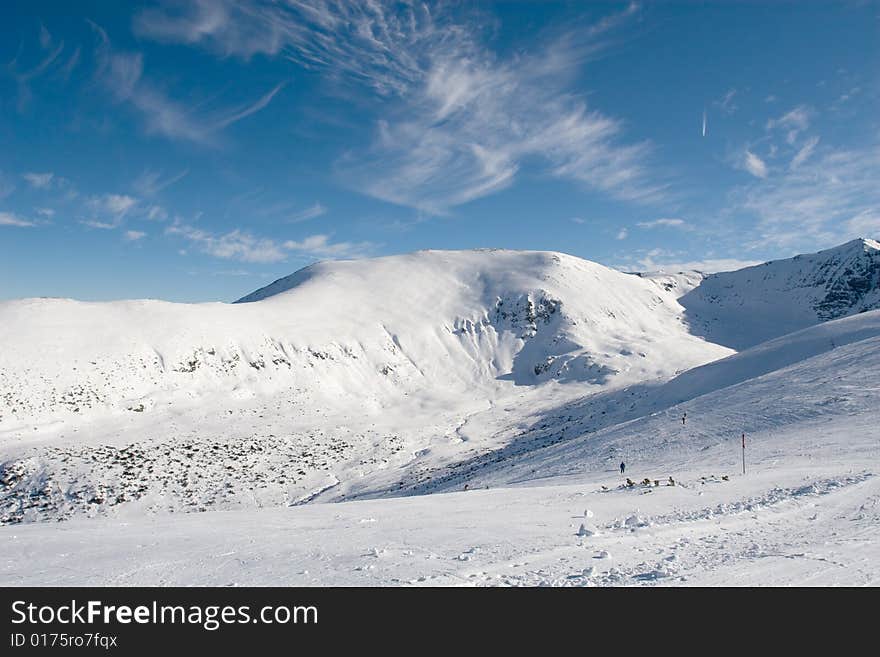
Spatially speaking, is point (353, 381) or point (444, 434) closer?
point (444, 434)

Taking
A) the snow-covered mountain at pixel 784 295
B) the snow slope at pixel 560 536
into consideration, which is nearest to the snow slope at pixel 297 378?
the snow-covered mountain at pixel 784 295

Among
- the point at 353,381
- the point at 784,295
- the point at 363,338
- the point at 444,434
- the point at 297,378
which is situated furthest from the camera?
the point at 784,295

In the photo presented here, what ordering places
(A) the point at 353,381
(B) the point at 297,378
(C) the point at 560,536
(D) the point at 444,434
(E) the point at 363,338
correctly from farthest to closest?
1. (E) the point at 363,338
2. (A) the point at 353,381
3. (B) the point at 297,378
4. (D) the point at 444,434
5. (C) the point at 560,536

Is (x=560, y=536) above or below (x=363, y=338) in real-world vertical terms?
below

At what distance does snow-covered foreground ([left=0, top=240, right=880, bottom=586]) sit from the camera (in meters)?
10.5

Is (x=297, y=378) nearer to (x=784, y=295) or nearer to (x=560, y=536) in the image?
(x=560, y=536)

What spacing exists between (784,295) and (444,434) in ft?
359

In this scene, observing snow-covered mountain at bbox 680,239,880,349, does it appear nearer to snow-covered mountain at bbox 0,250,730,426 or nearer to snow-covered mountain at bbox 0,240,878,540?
snow-covered mountain at bbox 0,240,878,540

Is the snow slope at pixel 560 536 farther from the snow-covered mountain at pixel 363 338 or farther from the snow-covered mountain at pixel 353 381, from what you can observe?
the snow-covered mountain at pixel 363 338

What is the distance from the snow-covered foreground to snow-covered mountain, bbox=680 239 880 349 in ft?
3.17

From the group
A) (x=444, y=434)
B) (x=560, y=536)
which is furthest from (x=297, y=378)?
(x=560, y=536)

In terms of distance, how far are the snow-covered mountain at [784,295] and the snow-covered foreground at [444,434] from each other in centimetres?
97

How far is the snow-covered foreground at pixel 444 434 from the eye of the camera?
10.5 metres

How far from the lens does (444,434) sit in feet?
175
